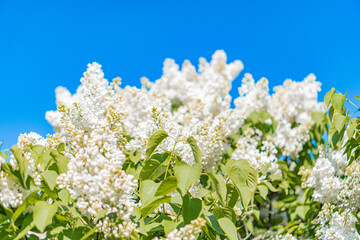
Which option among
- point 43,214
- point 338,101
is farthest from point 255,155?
point 43,214

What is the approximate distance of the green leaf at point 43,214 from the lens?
1678 mm

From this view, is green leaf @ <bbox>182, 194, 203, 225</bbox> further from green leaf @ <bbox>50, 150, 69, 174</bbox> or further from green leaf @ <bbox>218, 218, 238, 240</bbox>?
green leaf @ <bbox>50, 150, 69, 174</bbox>

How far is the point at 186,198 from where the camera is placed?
1.95 metres

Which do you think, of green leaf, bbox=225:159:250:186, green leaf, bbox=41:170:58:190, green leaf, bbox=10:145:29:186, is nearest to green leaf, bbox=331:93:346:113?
green leaf, bbox=225:159:250:186

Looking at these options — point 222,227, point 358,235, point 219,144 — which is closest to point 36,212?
point 222,227

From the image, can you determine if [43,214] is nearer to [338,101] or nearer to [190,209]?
[190,209]

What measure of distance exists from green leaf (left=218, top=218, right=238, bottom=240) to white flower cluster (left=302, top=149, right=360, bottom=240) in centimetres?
206

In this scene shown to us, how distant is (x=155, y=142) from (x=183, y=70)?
7374mm

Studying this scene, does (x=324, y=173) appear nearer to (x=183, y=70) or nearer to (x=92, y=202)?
(x=92, y=202)

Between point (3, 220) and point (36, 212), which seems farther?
point (3, 220)

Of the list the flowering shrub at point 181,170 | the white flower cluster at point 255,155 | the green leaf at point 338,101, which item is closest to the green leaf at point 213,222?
the flowering shrub at point 181,170

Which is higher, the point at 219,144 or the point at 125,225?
the point at 219,144

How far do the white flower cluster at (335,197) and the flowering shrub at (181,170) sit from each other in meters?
0.01

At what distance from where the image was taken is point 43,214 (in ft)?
5.65
